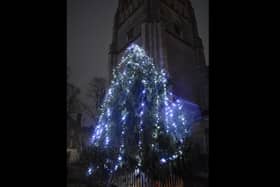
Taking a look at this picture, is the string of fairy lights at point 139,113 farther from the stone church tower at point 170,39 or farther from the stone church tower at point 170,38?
the stone church tower at point 170,38

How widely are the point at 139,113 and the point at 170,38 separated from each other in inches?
239

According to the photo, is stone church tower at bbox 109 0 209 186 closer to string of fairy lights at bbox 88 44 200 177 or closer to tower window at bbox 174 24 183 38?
tower window at bbox 174 24 183 38

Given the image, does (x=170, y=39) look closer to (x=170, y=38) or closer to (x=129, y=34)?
(x=170, y=38)

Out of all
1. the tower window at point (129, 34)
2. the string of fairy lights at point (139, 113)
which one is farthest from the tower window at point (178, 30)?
the string of fairy lights at point (139, 113)

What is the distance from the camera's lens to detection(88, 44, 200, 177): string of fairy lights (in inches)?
157

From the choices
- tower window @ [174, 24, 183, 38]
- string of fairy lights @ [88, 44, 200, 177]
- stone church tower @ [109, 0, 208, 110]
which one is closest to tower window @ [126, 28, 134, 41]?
stone church tower @ [109, 0, 208, 110]

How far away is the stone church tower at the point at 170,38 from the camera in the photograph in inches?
336

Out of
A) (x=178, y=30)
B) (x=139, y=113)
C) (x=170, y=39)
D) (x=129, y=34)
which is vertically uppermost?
(x=178, y=30)

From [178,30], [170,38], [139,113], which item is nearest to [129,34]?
[170,38]

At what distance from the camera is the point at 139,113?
4.09 meters

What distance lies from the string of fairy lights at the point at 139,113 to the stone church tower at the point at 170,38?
3952mm
